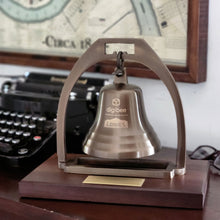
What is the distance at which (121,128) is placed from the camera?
87cm

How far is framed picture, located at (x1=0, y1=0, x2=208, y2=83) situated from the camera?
1.11 meters

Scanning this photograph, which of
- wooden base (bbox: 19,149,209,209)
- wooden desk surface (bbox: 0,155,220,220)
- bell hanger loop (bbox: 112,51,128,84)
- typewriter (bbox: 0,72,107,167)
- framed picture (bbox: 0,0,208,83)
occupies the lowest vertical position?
wooden desk surface (bbox: 0,155,220,220)

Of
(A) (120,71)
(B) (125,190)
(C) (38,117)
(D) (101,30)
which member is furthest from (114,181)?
(D) (101,30)

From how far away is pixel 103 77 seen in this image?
1.31 m

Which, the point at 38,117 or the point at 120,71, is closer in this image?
the point at 120,71

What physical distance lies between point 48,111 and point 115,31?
A: 0.28 m

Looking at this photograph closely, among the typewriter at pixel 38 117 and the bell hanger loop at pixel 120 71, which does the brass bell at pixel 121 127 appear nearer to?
the bell hanger loop at pixel 120 71

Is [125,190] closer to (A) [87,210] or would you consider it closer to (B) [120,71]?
(A) [87,210]

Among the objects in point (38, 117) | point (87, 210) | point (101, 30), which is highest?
point (101, 30)

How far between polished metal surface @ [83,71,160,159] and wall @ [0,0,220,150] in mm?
310

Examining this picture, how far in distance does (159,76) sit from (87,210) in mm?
282

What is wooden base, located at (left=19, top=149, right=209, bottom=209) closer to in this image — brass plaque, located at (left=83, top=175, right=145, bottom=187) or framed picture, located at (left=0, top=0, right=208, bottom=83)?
brass plaque, located at (left=83, top=175, right=145, bottom=187)

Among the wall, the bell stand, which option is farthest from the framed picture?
the bell stand

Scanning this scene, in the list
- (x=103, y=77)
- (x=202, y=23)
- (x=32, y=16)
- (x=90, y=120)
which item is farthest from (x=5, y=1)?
(x=202, y=23)
